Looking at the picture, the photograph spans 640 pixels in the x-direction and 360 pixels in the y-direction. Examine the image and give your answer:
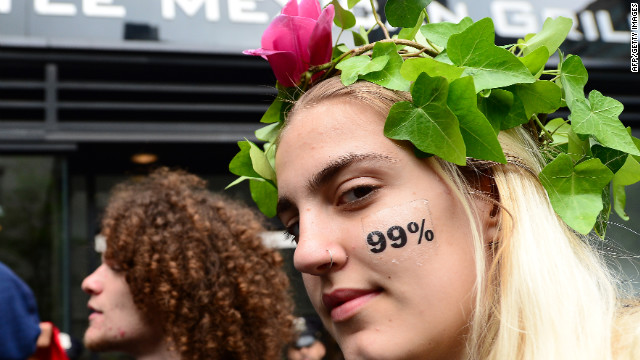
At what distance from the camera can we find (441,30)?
1519 mm

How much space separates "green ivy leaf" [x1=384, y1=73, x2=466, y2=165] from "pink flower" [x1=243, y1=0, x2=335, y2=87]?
14.2 inches

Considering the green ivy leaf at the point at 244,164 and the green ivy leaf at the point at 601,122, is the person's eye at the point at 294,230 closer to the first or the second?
the green ivy leaf at the point at 244,164

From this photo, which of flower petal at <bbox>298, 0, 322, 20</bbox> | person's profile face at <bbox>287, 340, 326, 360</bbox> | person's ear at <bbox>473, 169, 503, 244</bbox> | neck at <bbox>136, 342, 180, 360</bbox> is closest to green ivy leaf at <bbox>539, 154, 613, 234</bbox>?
person's ear at <bbox>473, 169, 503, 244</bbox>

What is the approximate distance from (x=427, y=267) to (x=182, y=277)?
1448 mm

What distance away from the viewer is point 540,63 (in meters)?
1.51

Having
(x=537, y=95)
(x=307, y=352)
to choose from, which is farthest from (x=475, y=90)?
(x=307, y=352)

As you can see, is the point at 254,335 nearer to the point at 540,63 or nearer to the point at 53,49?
the point at 540,63

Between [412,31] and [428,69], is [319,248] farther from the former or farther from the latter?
[412,31]

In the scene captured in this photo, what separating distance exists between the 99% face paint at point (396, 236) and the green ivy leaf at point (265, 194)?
0.62m

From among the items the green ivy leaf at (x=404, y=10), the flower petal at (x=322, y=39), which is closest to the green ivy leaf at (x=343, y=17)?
the flower petal at (x=322, y=39)

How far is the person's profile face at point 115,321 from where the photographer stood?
2434 mm

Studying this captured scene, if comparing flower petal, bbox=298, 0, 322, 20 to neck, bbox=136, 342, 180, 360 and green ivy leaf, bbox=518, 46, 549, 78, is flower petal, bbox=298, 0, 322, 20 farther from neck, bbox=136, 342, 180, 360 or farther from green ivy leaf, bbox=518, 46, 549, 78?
neck, bbox=136, 342, 180, 360

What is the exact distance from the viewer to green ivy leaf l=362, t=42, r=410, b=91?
145cm

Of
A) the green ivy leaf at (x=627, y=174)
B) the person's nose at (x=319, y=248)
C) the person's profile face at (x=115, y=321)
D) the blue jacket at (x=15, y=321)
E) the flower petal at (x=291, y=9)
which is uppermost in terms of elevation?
the flower petal at (x=291, y=9)
